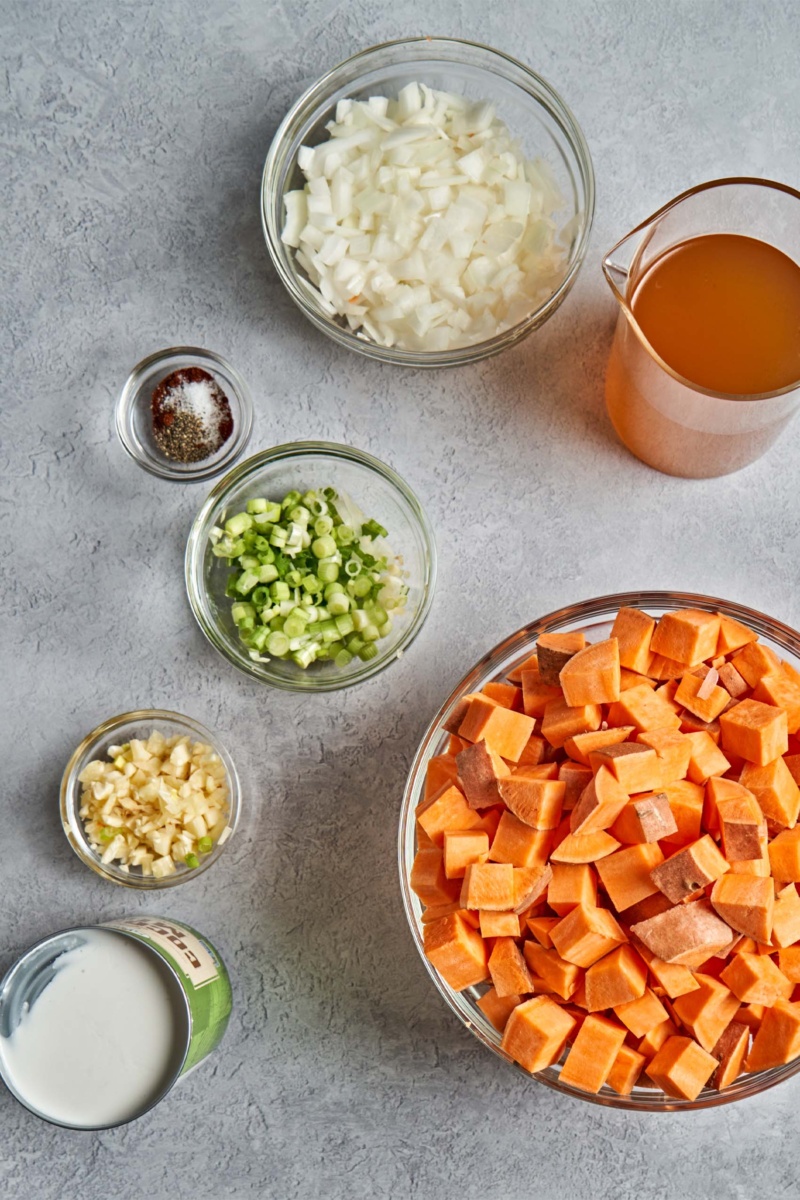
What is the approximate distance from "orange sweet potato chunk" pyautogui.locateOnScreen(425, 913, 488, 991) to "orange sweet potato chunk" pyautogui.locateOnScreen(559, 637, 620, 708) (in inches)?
14.6

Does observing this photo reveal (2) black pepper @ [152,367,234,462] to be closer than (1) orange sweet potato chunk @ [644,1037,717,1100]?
No

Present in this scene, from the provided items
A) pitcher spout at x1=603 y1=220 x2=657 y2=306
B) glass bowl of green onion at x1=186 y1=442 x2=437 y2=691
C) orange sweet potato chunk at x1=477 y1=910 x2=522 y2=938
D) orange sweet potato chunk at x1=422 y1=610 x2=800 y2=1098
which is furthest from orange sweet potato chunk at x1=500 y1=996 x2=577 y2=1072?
pitcher spout at x1=603 y1=220 x2=657 y2=306

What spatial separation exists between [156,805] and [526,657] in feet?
2.46

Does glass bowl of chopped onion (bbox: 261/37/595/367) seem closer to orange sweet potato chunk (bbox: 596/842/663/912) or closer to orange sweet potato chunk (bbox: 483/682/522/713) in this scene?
orange sweet potato chunk (bbox: 483/682/522/713)

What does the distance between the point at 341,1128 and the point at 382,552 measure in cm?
111

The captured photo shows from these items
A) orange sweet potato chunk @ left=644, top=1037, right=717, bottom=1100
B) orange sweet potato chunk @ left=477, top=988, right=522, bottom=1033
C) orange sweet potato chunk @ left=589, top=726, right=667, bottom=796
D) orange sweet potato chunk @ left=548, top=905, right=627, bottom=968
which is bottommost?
orange sweet potato chunk @ left=477, top=988, right=522, bottom=1033

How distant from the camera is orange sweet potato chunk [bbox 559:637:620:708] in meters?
1.44

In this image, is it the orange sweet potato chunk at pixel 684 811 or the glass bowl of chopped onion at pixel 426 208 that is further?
the glass bowl of chopped onion at pixel 426 208

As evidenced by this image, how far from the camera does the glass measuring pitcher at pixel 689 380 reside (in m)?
1.50

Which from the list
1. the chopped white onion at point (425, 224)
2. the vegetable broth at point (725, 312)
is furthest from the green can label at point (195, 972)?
the vegetable broth at point (725, 312)

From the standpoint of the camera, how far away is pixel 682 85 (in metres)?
1.89

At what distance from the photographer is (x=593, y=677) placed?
4.72 ft

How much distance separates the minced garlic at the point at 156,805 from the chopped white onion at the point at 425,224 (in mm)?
878

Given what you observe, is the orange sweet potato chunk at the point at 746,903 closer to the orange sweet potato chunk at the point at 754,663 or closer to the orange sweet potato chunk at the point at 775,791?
the orange sweet potato chunk at the point at 775,791
